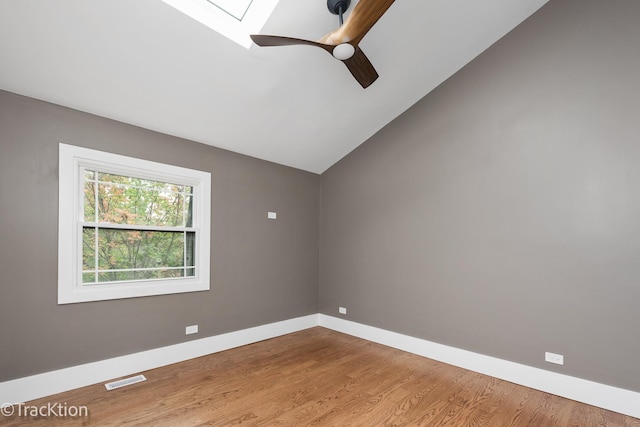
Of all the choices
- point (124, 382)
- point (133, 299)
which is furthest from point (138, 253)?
point (124, 382)

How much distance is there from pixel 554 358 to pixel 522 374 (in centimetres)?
32

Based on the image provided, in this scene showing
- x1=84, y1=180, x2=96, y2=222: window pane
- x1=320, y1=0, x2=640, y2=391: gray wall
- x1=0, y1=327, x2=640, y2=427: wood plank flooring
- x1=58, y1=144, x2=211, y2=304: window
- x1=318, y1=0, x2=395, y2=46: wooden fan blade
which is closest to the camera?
x1=318, y1=0, x2=395, y2=46: wooden fan blade

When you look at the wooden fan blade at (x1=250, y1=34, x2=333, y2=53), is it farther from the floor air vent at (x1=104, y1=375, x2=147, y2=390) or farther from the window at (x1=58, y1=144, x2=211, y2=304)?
the floor air vent at (x1=104, y1=375, x2=147, y2=390)

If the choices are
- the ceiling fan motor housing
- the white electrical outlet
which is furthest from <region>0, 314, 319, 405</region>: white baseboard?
the ceiling fan motor housing

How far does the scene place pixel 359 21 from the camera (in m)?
1.97

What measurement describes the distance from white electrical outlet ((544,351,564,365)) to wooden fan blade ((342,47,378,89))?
2.86 m

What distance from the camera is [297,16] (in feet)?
8.08

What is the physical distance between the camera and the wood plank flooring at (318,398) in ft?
7.40

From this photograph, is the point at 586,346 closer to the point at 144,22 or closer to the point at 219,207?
the point at 219,207

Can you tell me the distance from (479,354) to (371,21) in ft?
10.3

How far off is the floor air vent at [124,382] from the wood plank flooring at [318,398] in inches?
2.2

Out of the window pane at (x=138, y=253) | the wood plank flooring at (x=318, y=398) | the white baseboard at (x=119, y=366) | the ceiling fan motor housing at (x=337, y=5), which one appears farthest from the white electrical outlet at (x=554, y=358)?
the window pane at (x=138, y=253)

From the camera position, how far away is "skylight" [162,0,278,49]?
231 cm

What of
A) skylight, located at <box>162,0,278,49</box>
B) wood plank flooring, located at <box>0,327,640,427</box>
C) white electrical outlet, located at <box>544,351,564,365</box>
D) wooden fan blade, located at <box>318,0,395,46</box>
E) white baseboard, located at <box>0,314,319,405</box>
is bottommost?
wood plank flooring, located at <box>0,327,640,427</box>
